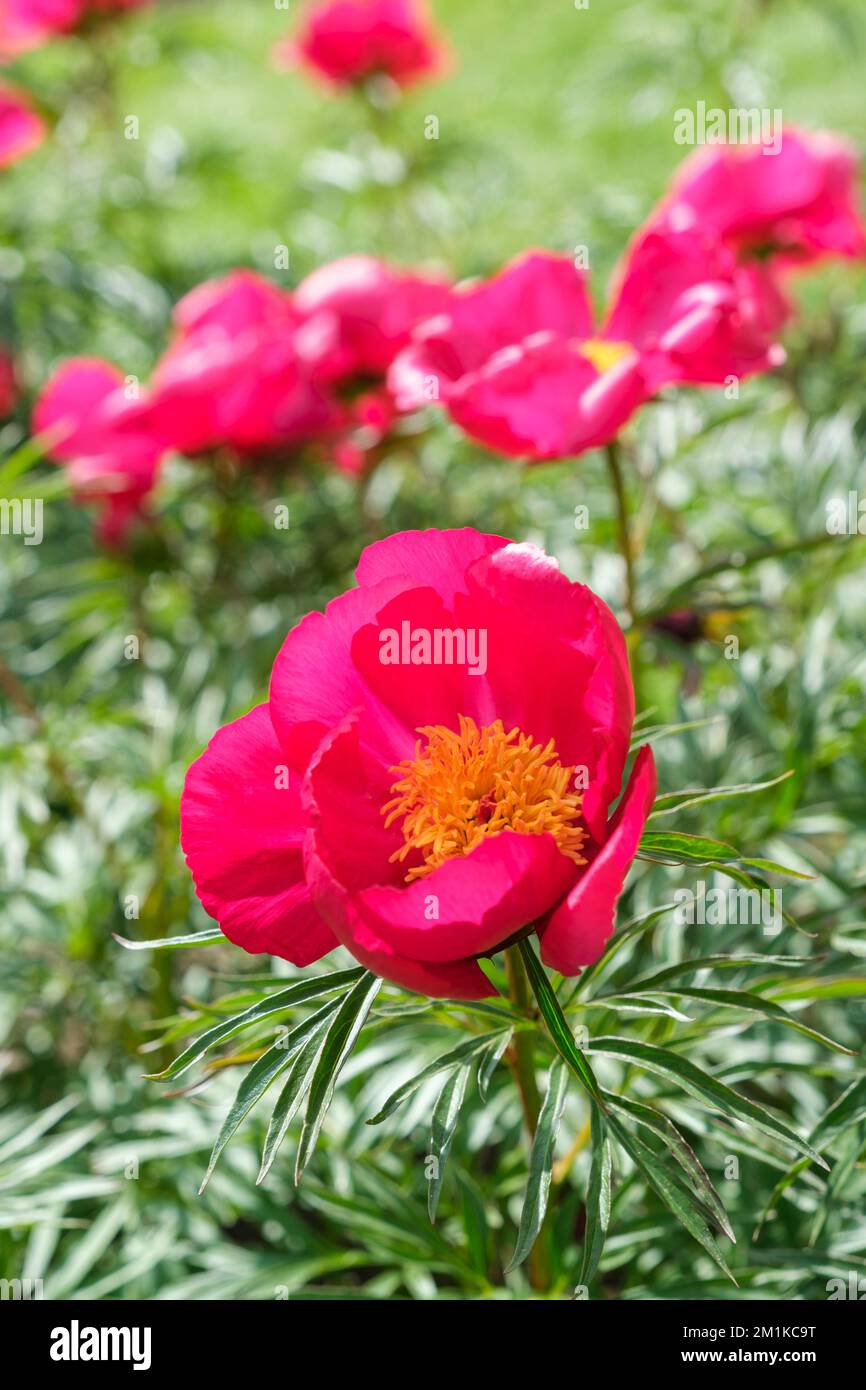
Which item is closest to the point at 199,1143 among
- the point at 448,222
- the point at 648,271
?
the point at 648,271

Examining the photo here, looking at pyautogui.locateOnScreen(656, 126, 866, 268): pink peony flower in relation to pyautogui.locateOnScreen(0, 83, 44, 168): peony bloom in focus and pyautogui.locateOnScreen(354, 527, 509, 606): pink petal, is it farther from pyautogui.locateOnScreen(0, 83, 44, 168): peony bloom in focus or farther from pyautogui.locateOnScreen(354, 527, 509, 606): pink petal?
pyautogui.locateOnScreen(0, 83, 44, 168): peony bloom in focus

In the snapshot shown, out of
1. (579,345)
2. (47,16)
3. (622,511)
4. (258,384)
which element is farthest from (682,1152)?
(47,16)

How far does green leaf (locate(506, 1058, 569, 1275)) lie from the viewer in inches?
20.4

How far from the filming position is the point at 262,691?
1.12 meters

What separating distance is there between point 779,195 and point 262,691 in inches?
25.2

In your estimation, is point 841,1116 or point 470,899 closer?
point 470,899

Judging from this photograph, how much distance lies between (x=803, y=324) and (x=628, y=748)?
120 cm

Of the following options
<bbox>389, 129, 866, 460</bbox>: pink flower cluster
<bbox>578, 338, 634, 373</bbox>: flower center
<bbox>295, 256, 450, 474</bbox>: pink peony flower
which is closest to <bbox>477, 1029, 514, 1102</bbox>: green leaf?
<bbox>389, 129, 866, 460</bbox>: pink flower cluster

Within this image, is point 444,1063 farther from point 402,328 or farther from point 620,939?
→ point 402,328

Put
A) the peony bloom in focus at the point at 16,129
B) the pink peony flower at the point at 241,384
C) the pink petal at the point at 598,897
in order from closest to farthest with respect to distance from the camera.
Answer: the pink petal at the point at 598,897 < the pink peony flower at the point at 241,384 < the peony bloom in focus at the point at 16,129

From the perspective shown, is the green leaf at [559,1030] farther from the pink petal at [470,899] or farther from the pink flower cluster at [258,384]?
the pink flower cluster at [258,384]

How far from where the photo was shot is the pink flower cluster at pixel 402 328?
0.90 m

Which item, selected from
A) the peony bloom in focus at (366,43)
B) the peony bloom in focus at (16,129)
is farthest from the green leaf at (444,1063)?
the peony bloom in focus at (366,43)

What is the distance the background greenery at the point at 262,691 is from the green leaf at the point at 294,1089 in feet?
0.20
